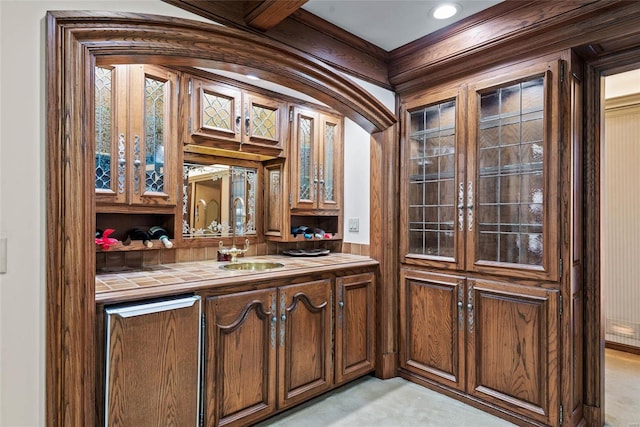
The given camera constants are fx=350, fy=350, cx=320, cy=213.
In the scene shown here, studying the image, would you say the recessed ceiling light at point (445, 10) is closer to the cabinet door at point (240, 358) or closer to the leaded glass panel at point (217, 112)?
the leaded glass panel at point (217, 112)

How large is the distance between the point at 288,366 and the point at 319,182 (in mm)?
1635

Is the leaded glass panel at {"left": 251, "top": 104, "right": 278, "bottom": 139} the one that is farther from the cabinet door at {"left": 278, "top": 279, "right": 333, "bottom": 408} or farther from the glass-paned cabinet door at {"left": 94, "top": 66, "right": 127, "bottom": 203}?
the cabinet door at {"left": 278, "top": 279, "right": 333, "bottom": 408}

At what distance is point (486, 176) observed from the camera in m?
2.44

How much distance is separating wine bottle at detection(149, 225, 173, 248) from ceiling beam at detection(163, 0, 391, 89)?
4.68 feet

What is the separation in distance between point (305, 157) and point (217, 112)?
2.90ft

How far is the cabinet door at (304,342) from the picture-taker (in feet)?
7.55

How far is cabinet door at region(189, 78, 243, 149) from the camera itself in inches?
99.3

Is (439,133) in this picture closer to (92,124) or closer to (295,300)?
(295,300)

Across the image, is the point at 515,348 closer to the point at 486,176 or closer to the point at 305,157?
the point at 486,176

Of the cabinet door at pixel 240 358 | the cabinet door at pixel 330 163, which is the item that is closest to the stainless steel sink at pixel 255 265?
the cabinet door at pixel 240 358

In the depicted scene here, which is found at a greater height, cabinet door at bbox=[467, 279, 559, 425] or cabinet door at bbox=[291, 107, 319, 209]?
cabinet door at bbox=[291, 107, 319, 209]
